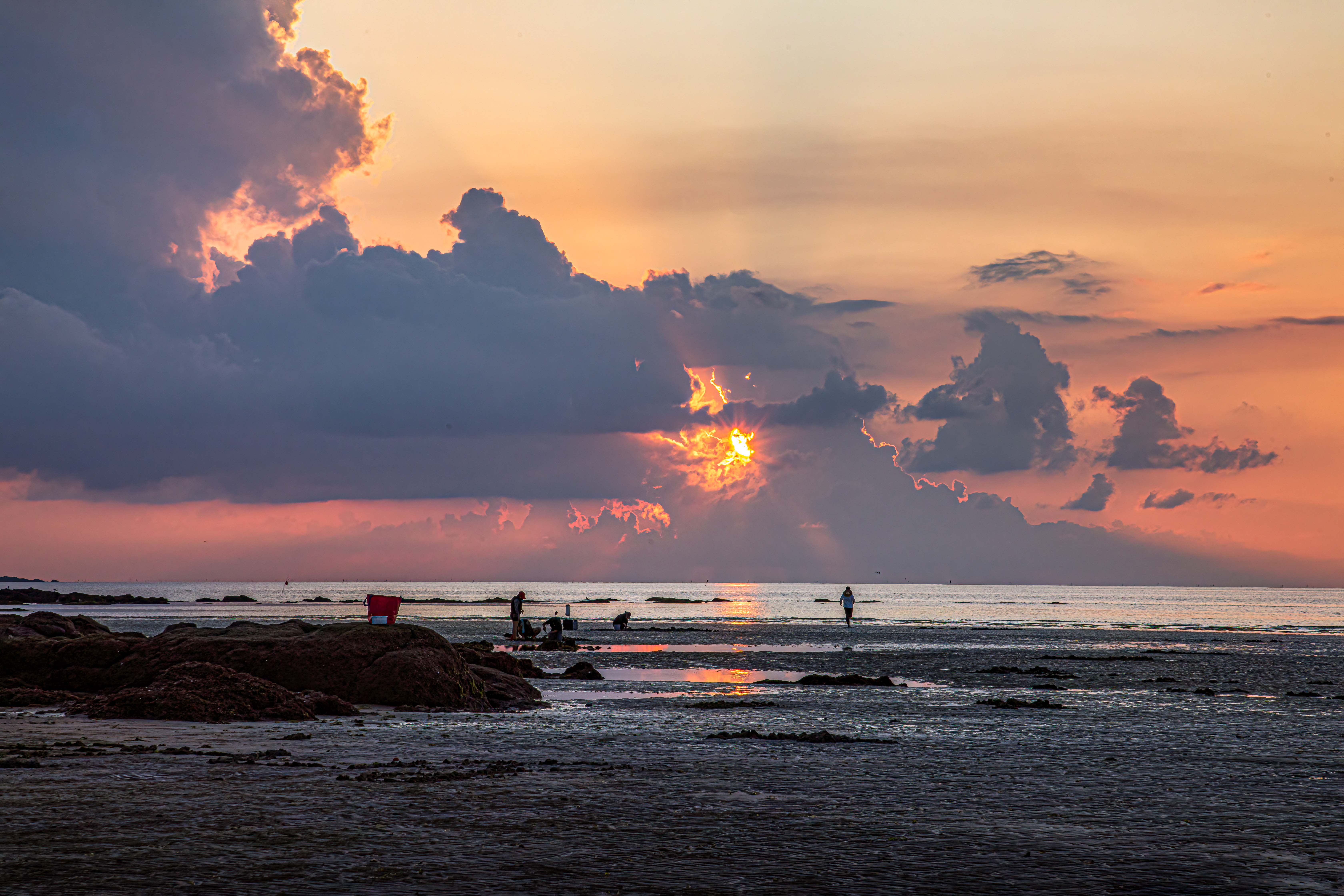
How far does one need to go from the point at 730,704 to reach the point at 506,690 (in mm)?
6034

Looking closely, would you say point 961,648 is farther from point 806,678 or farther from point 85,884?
point 85,884

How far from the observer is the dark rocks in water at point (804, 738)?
2075 cm

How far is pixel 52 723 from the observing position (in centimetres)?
2234

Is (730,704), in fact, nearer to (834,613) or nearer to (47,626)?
(47,626)

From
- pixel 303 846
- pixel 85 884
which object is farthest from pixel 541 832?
pixel 85 884

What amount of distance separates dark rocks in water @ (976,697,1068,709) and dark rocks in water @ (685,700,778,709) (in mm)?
5511

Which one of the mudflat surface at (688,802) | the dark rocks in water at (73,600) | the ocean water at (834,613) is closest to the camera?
the mudflat surface at (688,802)

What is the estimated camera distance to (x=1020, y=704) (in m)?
28.0

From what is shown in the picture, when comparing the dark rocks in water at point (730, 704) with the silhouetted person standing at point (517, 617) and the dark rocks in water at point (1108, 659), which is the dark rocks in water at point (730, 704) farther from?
the silhouetted person standing at point (517, 617)

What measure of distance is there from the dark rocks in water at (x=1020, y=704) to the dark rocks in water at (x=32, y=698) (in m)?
22.8

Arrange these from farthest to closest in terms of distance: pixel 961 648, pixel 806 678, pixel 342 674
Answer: pixel 961 648 < pixel 806 678 < pixel 342 674

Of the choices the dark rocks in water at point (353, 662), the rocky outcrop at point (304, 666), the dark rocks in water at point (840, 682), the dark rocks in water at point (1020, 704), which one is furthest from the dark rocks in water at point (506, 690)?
the dark rocks in water at point (1020, 704)

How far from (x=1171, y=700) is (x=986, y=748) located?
496 inches

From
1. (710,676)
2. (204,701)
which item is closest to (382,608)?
(710,676)
